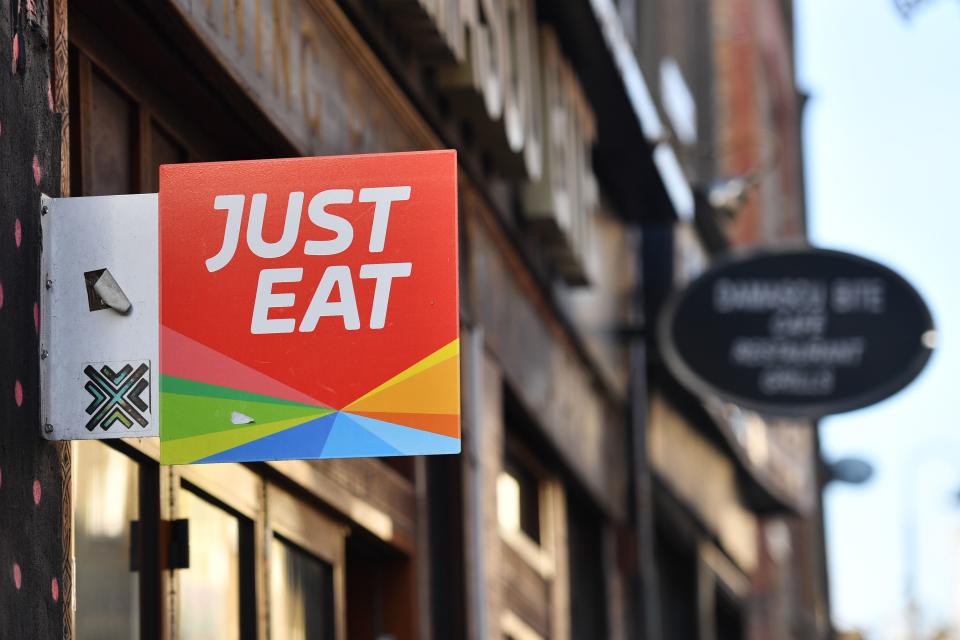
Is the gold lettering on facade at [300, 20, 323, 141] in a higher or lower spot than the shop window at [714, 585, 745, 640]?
higher

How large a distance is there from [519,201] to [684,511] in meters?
6.07

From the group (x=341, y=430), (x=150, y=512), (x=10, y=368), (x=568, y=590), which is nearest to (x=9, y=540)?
(x=10, y=368)

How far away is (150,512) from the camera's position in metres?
5.87

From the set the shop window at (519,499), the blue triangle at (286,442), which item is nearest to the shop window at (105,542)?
the blue triangle at (286,442)

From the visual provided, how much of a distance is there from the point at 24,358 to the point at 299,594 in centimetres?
328

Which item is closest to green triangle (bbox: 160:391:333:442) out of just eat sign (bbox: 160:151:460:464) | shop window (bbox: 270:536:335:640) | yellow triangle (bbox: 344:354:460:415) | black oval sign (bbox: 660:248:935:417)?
just eat sign (bbox: 160:151:460:464)

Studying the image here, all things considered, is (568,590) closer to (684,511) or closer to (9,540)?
(684,511)

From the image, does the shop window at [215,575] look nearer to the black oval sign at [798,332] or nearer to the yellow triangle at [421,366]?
the yellow triangle at [421,366]

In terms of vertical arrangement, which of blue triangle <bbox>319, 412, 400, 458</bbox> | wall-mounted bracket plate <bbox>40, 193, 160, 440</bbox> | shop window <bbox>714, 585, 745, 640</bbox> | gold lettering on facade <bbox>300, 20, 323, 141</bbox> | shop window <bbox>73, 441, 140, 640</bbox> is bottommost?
shop window <bbox>714, 585, 745, 640</bbox>

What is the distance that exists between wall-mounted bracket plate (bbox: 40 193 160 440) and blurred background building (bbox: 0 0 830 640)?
0.07m

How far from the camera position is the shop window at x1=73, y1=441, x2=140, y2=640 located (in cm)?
530

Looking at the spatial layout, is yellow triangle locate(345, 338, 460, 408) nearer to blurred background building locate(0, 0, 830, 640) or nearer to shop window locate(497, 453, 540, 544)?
blurred background building locate(0, 0, 830, 640)

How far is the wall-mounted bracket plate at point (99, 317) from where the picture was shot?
174 inches

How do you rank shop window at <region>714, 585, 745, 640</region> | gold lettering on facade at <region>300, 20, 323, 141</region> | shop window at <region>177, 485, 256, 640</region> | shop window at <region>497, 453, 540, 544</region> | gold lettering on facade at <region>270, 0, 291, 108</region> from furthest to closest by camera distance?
shop window at <region>714, 585, 745, 640</region> < shop window at <region>497, 453, 540, 544</region> < gold lettering on facade at <region>300, 20, 323, 141</region> < gold lettering on facade at <region>270, 0, 291, 108</region> < shop window at <region>177, 485, 256, 640</region>
